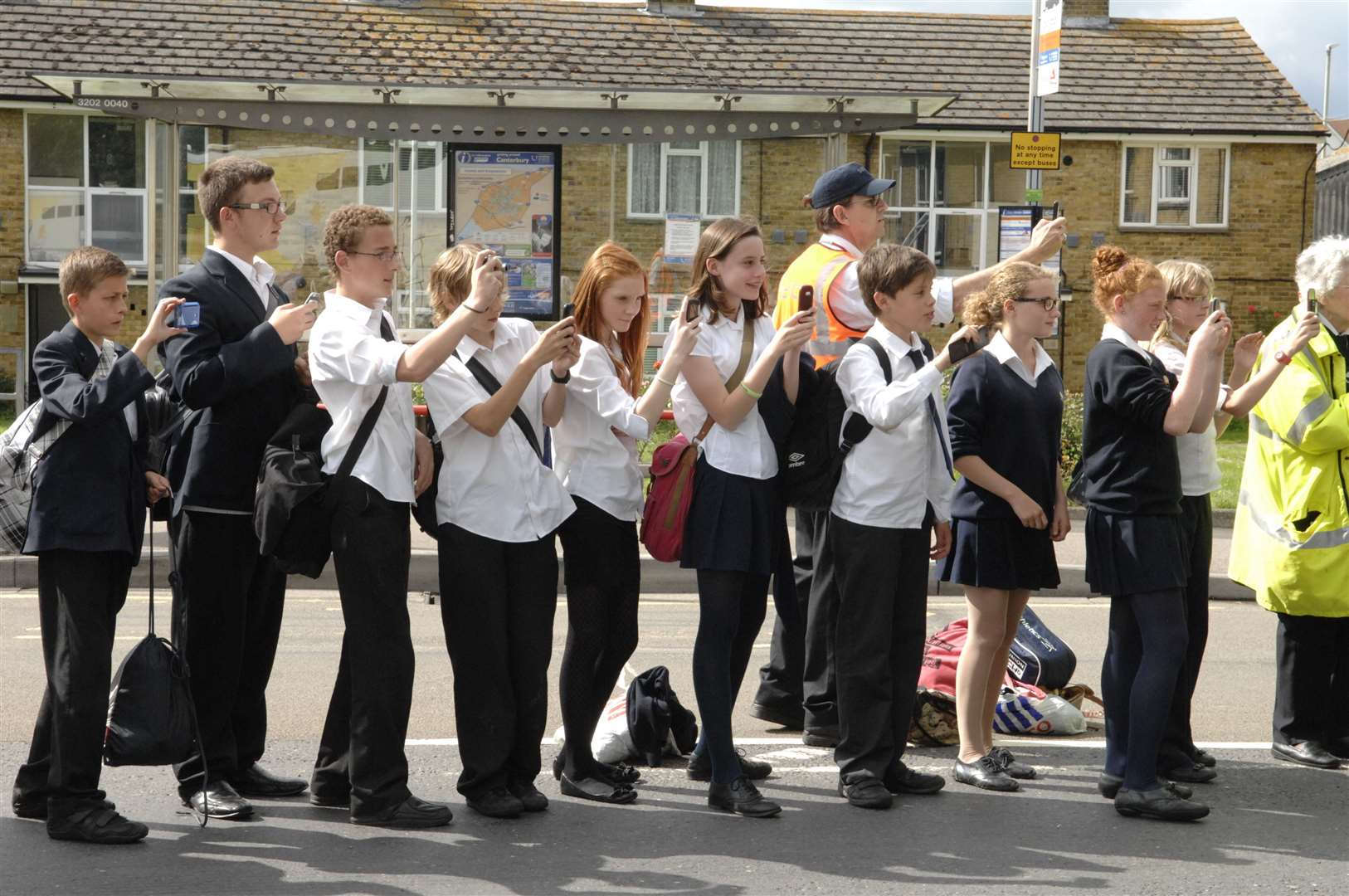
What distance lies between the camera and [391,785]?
5098 millimetres

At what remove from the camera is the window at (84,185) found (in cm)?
2600

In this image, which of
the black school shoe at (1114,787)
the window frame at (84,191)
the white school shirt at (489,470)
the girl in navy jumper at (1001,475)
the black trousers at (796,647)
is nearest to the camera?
the white school shirt at (489,470)

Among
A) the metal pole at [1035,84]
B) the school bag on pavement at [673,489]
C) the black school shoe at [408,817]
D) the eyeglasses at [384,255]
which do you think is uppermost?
the metal pole at [1035,84]

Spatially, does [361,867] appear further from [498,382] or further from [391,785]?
[498,382]

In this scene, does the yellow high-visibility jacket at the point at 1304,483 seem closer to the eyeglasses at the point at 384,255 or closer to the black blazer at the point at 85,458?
the eyeglasses at the point at 384,255

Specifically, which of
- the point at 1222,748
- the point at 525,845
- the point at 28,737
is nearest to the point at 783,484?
the point at 525,845

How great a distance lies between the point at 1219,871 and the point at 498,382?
2.63m

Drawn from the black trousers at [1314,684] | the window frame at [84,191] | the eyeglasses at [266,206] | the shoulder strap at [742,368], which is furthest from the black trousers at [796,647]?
the window frame at [84,191]

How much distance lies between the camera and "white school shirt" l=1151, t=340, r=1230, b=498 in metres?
5.76

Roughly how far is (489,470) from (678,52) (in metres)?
22.4

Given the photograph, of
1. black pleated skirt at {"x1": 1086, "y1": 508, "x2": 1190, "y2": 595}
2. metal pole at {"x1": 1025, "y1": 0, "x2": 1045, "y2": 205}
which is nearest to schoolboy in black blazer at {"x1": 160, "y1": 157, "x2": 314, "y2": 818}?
black pleated skirt at {"x1": 1086, "y1": 508, "x2": 1190, "y2": 595}

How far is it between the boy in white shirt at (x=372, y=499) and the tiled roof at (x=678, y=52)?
19979 millimetres

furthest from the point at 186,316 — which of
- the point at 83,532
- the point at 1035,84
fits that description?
the point at 1035,84

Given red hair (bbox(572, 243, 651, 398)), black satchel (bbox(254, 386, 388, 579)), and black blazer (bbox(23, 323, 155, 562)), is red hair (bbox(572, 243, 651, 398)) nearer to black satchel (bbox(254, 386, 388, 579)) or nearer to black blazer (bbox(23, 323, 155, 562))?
black satchel (bbox(254, 386, 388, 579))
